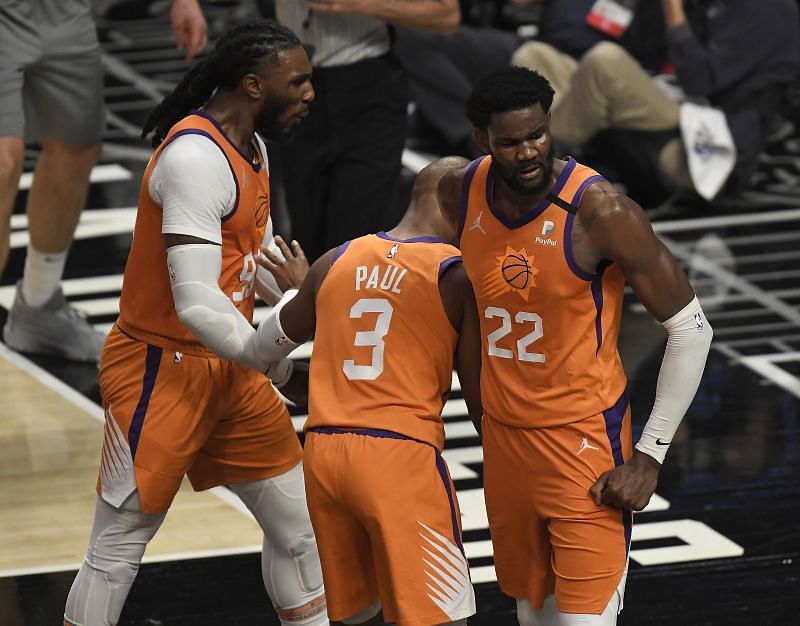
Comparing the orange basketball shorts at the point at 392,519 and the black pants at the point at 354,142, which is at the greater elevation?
the orange basketball shorts at the point at 392,519

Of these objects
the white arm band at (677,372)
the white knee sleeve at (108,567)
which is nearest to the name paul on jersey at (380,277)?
the white arm band at (677,372)

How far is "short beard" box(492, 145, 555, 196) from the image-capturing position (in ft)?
11.5

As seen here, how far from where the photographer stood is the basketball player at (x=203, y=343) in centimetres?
384

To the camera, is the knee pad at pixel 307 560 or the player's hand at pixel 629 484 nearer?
the player's hand at pixel 629 484

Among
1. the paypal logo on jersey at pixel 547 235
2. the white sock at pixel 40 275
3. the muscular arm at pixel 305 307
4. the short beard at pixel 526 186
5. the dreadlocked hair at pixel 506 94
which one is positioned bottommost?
the white sock at pixel 40 275

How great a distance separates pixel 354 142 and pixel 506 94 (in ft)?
8.47

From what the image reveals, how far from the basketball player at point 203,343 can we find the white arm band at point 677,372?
0.90 m

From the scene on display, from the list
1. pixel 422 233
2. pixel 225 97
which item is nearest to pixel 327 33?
pixel 225 97

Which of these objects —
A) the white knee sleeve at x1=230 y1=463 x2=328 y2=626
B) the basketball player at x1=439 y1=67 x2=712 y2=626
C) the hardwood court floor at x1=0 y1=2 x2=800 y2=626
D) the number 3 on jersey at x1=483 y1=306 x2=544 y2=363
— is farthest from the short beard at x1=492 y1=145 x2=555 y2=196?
the hardwood court floor at x1=0 y1=2 x2=800 y2=626

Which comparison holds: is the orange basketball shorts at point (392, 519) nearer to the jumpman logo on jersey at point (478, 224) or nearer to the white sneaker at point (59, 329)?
the jumpman logo on jersey at point (478, 224)

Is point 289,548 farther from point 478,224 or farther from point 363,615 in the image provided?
point 478,224

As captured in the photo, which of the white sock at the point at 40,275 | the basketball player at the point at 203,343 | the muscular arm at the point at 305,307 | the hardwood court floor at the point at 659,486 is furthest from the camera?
the white sock at the point at 40,275

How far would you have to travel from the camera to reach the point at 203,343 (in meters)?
3.91

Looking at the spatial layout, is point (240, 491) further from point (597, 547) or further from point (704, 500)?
point (704, 500)
